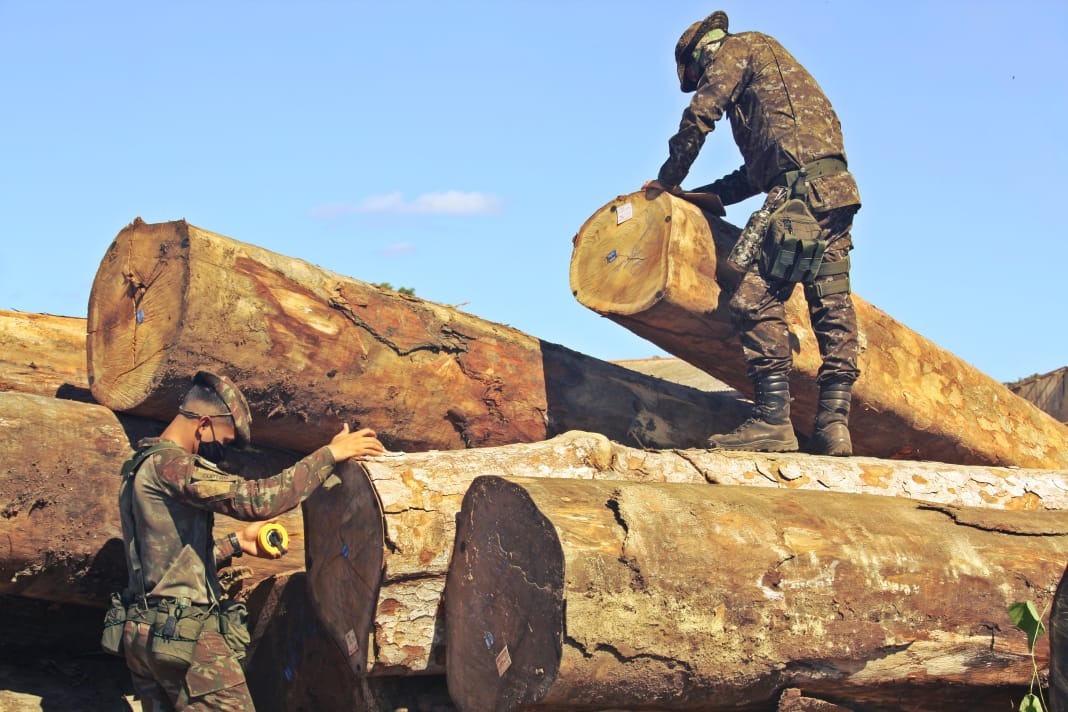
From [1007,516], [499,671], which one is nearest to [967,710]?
[1007,516]

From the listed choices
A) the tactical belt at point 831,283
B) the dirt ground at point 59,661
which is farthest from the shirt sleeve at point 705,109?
the dirt ground at point 59,661

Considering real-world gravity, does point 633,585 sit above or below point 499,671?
above

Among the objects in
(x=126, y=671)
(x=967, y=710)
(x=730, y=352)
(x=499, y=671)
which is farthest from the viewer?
(x=730, y=352)

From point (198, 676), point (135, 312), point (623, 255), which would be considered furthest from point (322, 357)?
point (623, 255)

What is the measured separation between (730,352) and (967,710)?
2.40m

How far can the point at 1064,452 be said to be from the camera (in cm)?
764

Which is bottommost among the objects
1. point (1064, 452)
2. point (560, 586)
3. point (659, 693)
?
point (659, 693)

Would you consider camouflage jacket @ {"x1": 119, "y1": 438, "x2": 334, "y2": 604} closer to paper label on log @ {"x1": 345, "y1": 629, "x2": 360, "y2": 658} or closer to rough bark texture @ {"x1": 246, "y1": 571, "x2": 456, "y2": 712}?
paper label on log @ {"x1": 345, "y1": 629, "x2": 360, "y2": 658}

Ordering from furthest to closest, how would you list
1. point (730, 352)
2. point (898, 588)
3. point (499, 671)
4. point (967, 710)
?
point (730, 352)
point (967, 710)
point (898, 588)
point (499, 671)

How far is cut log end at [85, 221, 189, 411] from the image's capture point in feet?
16.3

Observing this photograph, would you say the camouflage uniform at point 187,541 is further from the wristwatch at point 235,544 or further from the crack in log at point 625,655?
the crack in log at point 625,655

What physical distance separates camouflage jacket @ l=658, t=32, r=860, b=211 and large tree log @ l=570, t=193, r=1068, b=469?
42 cm

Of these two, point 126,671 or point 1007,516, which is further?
point 126,671

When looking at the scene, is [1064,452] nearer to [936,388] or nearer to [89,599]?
[936,388]
